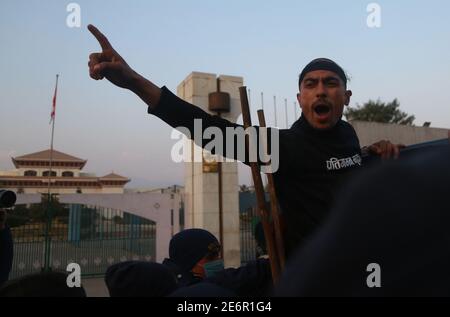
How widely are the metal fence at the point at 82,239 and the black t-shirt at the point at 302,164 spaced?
7.37 metres

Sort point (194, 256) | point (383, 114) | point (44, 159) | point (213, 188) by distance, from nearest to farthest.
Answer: point (194, 256) → point (213, 188) → point (383, 114) → point (44, 159)

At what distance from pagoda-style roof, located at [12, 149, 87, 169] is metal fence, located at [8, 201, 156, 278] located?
114ft

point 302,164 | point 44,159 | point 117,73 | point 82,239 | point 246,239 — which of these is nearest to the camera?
point 117,73

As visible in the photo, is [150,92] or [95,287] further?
[95,287]

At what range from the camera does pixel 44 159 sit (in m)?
41.8

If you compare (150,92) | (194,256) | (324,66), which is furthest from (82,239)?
(324,66)

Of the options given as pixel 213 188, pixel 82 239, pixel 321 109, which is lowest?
pixel 82 239

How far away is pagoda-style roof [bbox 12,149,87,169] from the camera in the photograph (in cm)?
4062

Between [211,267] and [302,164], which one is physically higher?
[302,164]

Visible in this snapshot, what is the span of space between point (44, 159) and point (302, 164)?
149 ft

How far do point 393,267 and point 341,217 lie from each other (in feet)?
0.30

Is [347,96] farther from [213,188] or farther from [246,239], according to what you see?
[246,239]
